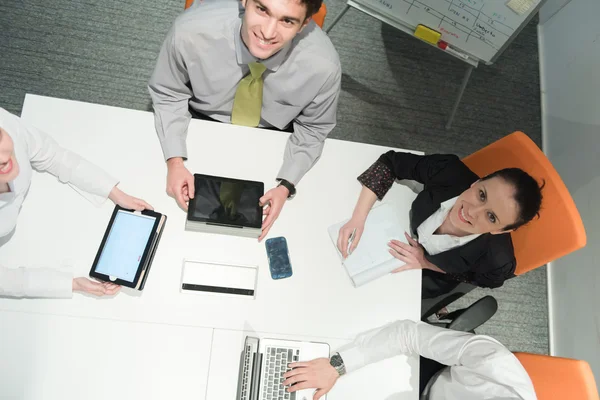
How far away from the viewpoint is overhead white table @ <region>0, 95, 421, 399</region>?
4.41 feet

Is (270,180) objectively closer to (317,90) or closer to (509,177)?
(317,90)

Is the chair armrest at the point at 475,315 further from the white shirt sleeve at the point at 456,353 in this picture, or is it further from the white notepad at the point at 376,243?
the white notepad at the point at 376,243

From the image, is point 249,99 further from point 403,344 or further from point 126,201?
point 403,344

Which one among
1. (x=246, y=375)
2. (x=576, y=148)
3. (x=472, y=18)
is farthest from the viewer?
(x=576, y=148)

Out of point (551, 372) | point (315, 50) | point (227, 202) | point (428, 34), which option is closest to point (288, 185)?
point (227, 202)

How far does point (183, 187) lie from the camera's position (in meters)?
1.45

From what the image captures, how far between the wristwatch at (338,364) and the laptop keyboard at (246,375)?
0.25m

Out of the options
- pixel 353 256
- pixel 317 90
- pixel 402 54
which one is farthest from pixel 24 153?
pixel 402 54

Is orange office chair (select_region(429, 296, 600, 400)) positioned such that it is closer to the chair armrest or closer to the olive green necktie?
the chair armrest

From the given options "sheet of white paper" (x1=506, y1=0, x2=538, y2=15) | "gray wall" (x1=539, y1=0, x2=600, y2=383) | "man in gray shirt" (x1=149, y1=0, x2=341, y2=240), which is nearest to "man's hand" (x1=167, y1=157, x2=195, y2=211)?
"man in gray shirt" (x1=149, y1=0, x2=341, y2=240)

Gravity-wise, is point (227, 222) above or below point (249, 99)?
below

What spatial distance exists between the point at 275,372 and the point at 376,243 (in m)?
0.52

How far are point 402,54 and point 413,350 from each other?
1.83 m

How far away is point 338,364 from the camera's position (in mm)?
1402
